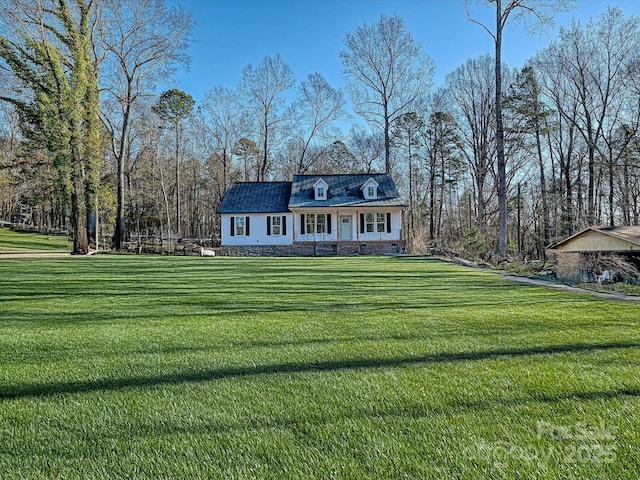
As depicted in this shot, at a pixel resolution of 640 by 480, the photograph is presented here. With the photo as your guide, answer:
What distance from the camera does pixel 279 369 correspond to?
286 cm

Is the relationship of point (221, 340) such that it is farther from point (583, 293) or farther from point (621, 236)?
point (621, 236)

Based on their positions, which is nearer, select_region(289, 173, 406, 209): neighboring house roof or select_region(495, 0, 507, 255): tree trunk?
select_region(495, 0, 507, 255): tree trunk

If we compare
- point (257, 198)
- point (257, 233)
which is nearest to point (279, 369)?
point (257, 233)

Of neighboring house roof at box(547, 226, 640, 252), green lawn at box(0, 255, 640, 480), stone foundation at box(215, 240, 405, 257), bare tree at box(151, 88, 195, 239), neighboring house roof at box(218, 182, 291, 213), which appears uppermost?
bare tree at box(151, 88, 195, 239)

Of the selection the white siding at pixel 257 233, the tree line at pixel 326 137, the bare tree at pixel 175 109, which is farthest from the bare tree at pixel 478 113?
the bare tree at pixel 175 109


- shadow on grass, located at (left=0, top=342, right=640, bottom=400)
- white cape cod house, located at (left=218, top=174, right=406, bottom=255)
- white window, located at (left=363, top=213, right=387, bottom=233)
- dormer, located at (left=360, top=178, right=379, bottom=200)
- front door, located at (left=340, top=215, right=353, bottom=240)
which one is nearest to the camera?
shadow on grass, located at (left=0, top=342, right=640, bottom=400)

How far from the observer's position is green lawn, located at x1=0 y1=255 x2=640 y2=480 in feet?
5.57

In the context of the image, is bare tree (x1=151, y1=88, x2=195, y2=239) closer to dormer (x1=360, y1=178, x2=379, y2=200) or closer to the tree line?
the tree line

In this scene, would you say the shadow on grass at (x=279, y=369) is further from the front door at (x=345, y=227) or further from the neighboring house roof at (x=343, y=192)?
the front door at (x=345, y=227)

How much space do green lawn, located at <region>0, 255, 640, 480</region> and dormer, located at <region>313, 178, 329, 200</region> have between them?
20.5 m

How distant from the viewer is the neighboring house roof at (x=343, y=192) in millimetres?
24453

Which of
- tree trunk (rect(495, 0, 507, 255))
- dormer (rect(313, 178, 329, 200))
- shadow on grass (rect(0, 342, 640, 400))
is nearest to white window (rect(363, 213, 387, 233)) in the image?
dormer (rect(313, 178, 329, 200))

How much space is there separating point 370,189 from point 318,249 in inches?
193

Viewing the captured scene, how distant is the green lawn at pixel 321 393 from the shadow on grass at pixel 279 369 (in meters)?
0.02
